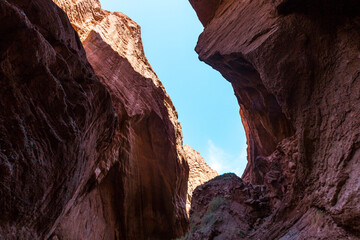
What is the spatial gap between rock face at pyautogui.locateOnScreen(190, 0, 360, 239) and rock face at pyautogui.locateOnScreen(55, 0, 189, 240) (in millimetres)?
5432

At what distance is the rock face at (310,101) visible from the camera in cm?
512

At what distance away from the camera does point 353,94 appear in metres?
5.69

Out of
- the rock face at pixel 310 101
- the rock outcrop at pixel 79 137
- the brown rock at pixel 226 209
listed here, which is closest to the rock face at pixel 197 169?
the rock outcrop at pixel 79 137

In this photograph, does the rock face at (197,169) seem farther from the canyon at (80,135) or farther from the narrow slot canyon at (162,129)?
the narrow slot canyon at (162,129)

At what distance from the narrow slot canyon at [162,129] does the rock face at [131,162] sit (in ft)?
0.22

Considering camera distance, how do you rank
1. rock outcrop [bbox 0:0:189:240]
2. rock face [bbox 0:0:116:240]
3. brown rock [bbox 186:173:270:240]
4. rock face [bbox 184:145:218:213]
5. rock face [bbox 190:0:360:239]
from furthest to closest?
rock face [bbox 184:145:218:213]
brown rock [bbox 186:173:270:240]
rock face [bbox 190:0:360:239]
rock outcrop [bbox 0:0:189:240]
rock face [bbox 0:0:116:240]

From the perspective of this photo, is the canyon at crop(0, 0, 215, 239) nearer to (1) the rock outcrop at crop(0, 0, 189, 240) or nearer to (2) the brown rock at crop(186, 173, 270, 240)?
(1) the rock outcrop at crop(0, 0, 189, 240)

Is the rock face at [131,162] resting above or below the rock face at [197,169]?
below

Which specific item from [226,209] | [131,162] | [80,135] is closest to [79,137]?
[80,135]

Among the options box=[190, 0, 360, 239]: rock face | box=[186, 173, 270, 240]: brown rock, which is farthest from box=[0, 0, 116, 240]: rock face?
box=[190, 0, 360, 239]: rock face

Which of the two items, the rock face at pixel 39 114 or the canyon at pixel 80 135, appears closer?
the rock face at pixel 39 114

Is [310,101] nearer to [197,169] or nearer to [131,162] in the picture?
[131,162]

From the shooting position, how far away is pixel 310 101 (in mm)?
6961

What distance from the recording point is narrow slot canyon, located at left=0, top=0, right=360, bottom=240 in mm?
4629
